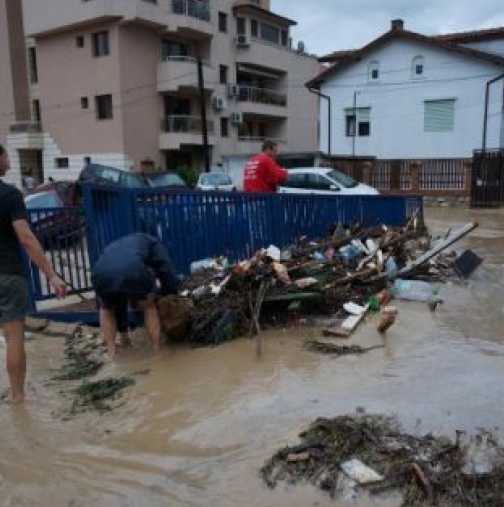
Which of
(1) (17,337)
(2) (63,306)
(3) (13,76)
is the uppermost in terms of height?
(3) (13,76)

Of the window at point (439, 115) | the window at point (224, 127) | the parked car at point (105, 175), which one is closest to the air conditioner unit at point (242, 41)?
the window at point (224, 127)

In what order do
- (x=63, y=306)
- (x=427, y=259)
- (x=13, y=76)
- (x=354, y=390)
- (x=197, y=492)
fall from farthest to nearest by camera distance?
(x=13, y=76)
(x=427, y=259)
(x=63, y=306)
(x=354, y=390)
(x=197, y=492)

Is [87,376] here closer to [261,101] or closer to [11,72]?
[261,101]

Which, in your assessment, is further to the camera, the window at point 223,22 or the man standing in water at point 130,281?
the window at point 223,22

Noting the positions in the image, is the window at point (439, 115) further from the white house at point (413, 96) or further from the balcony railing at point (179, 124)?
the balcony railing at point (179, 124)

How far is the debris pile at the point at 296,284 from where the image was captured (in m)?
5.70

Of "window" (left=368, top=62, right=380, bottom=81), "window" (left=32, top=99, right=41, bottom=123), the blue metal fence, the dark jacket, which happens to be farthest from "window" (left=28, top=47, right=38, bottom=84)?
the dark jacket

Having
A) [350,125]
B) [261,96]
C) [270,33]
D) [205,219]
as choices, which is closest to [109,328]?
[205,219]

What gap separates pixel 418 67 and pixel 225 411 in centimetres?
2873

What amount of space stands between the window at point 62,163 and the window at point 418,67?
21.2 m

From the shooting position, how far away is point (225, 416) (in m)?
4.03

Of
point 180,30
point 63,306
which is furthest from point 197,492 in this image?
point 180,30

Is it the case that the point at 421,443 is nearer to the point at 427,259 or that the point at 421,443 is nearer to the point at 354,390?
the point at 354,390

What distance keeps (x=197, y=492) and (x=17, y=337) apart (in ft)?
6.73
